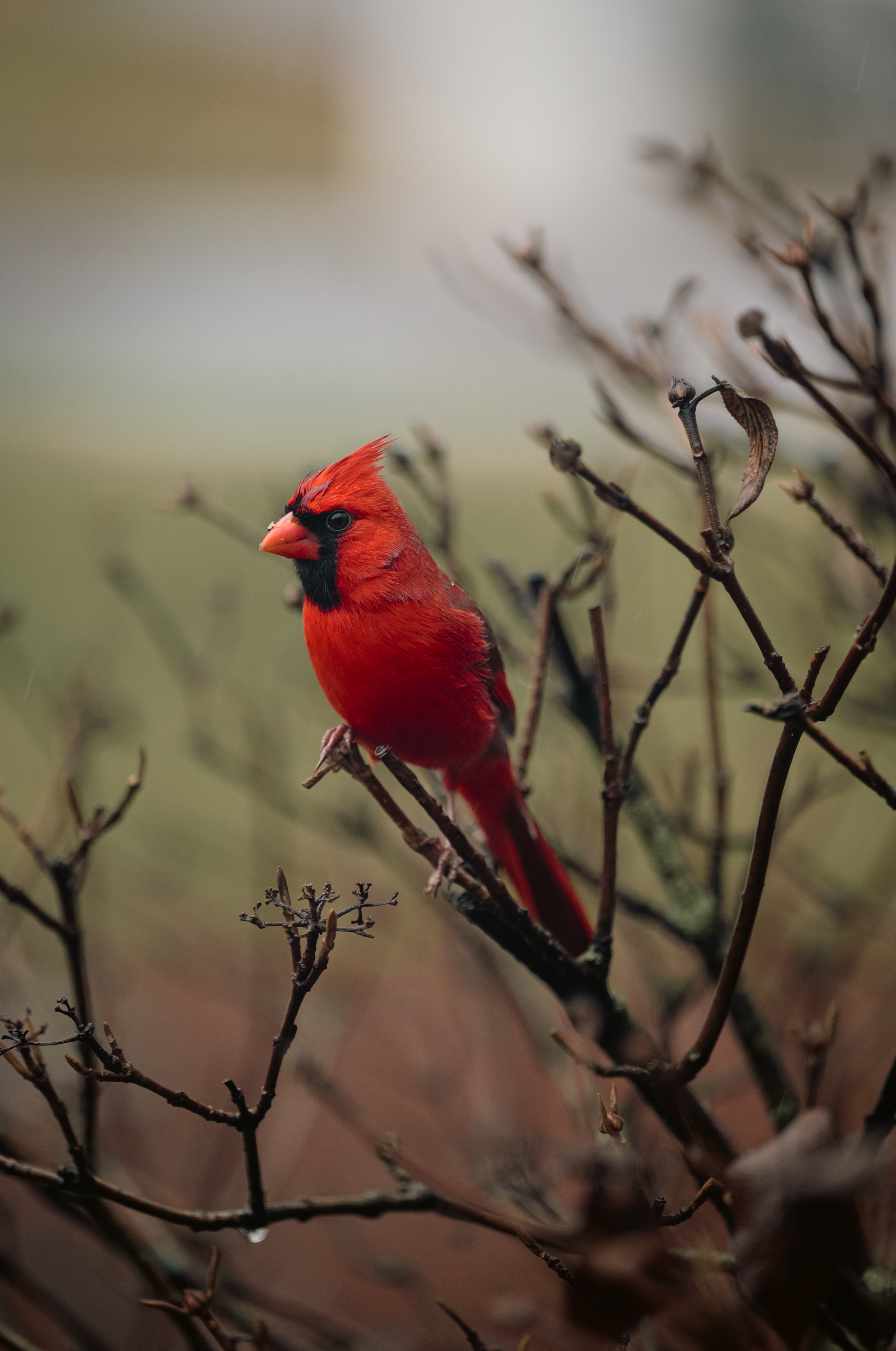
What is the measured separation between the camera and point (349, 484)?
0.48 metres

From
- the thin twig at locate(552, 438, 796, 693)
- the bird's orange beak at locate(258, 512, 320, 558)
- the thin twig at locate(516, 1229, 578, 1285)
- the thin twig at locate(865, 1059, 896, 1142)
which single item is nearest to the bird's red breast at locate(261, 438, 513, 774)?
the bird's orange beak at locate(258, 512, 320, 558)

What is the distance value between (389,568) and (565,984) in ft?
0.94

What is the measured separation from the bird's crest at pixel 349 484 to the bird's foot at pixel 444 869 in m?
0.19

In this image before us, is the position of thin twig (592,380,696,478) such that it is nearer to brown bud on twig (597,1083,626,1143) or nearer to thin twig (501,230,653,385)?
thin twig (501,230,653,385)

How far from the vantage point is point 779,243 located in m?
0.85

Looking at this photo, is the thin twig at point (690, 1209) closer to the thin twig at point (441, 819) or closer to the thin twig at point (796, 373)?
the thin twig at point (441, 819)

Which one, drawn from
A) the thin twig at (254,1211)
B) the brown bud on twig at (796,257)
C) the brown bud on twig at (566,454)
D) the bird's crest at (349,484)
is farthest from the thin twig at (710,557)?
the thin twig at (254,1211)

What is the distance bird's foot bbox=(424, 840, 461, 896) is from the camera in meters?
0.52

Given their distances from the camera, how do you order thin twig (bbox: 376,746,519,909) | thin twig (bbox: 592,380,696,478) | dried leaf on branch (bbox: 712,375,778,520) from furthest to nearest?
thin twig (bbox: 592,380,696,478), thin twig (bbox: 376,746,519,909), dried leaf on branch (bbox: 712,375,778,520)

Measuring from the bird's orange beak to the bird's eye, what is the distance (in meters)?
0.01

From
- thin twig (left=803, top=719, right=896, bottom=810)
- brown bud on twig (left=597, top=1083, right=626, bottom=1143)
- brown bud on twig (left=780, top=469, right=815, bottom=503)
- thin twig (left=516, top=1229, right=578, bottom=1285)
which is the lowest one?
thin twig (left=516, top=1229, right=578, bottom=1285)

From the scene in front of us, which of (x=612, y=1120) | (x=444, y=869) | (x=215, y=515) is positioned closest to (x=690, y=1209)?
(x=612, y=1120)

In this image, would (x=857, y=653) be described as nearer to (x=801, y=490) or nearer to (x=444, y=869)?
(x=801, y=490)

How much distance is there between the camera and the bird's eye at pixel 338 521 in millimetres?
480
